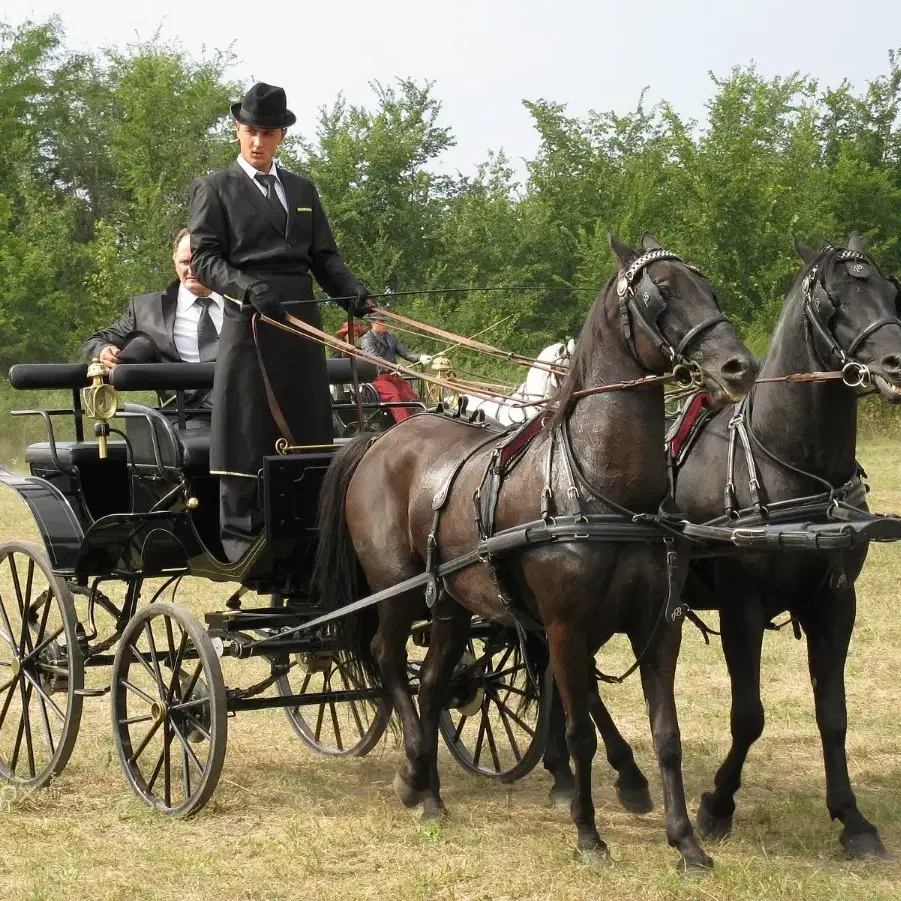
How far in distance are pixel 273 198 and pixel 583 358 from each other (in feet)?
5.67

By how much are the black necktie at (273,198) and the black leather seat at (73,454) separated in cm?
137

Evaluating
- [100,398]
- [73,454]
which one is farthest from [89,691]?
[100,398]

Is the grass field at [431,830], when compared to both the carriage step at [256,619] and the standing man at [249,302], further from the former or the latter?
the standing man at [249,302]

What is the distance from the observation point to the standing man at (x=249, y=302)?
17.7 feet

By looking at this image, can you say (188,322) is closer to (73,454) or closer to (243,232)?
(73,454)

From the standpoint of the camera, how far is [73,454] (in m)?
6.08

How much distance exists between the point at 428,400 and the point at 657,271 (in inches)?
108

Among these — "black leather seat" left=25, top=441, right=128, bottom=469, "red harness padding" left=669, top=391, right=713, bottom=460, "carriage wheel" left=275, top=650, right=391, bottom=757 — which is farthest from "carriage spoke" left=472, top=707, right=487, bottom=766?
"black leather seat" left=25, top=441, right=128, bottom=469

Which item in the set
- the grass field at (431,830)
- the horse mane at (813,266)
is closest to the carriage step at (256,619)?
the grass field at (431,830)

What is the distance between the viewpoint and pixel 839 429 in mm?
4668

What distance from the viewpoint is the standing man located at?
5410mm

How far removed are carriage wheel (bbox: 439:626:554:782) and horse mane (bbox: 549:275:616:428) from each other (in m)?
1.28

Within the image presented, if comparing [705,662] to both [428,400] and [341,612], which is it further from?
[341,612]

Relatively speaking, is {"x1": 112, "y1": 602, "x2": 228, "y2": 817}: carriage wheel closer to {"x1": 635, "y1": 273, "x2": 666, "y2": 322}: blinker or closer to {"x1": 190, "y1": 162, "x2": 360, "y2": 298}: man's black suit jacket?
{"x1": 190, "y1": 162, "x2": 360, "y2": 298}: man's black suit jacket
